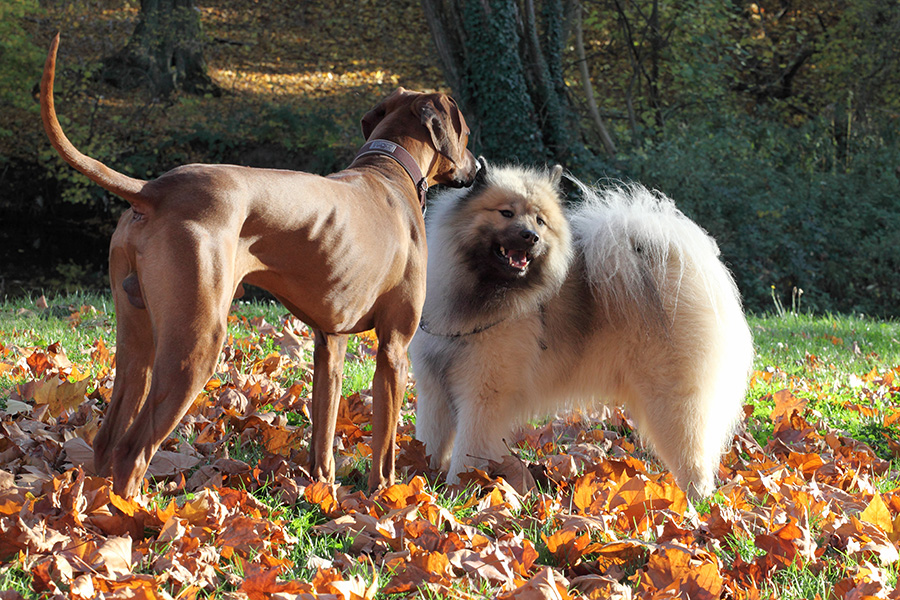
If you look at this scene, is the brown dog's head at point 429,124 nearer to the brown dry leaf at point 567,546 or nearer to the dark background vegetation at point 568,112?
the brown dry leaf at point 567,546

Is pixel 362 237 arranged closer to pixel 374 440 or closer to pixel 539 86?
pixel 374 440

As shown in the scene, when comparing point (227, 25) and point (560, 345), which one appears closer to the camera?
point (560, 345)

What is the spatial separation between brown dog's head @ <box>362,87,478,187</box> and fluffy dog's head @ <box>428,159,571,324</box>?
15.4 inches

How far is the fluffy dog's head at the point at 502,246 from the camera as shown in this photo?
149 inches

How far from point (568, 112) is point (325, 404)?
9.84 metres

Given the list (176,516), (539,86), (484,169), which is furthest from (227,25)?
(176,516)

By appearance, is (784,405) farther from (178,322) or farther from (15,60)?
(15,60)

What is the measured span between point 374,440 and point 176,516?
823mm

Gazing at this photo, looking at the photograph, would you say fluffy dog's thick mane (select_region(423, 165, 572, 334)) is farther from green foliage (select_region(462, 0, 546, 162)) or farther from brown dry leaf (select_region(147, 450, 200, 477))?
green foliage (select_region(462, 0, 546, 162))

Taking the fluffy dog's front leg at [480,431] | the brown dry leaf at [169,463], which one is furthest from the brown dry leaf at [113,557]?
the fluffy dog's front leg at [480,431]

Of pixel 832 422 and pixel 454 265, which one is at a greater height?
pixel 454 265

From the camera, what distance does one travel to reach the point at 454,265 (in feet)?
12.9

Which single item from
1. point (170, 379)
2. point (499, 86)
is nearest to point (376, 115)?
point (170, 379)

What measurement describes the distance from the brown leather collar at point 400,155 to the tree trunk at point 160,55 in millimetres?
12807
